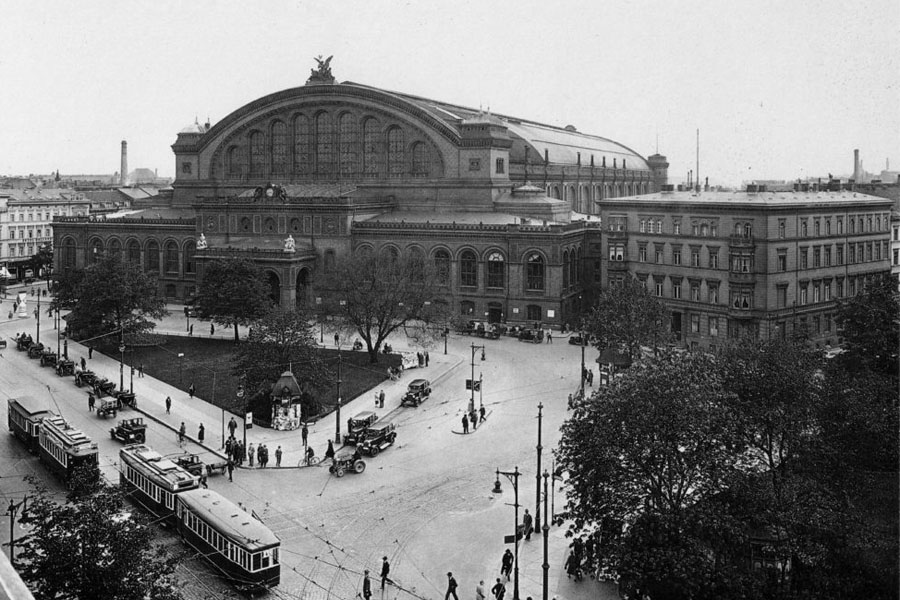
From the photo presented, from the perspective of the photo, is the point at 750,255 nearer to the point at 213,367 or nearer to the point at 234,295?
the point at 234,295

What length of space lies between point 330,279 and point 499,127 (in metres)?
27.0

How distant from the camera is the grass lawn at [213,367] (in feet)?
185

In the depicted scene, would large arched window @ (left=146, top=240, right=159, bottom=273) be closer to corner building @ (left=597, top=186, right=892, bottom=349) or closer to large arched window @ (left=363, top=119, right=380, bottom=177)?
large arched window @ (left=363, top=119, right=380, bottom=177)

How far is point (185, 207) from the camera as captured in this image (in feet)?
348

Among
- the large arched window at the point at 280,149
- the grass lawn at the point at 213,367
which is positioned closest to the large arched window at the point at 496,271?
the grass lawn at the point at 213,367

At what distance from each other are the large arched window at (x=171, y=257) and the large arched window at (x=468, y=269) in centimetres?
3499

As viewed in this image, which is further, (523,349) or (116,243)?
(116,243)

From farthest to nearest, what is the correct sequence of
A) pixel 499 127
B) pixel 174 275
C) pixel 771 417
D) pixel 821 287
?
pixel 174 275 < pixel 499 127 < pixel 821 287 < pixel 771 417

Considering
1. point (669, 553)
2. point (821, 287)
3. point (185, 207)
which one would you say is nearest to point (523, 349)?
point (821, 287)

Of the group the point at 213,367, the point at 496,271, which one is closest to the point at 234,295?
the point at 213,367

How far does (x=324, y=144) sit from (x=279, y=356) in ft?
164

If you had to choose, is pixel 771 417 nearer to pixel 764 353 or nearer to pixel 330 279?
pixel 764 353

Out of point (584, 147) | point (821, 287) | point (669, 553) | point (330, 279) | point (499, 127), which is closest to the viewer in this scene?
point (669, 553)

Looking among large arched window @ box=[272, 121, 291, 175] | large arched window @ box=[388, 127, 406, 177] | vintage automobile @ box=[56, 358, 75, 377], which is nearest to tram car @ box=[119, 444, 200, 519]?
vintage automobile @ box=[56, 358, 75, 377]
